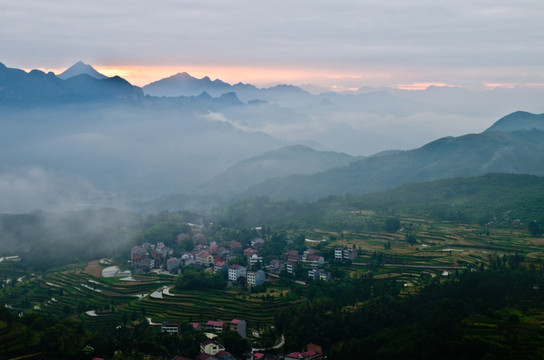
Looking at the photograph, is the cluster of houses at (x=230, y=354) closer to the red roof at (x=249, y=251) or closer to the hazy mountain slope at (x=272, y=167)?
the red roof at (x=249, y=251)

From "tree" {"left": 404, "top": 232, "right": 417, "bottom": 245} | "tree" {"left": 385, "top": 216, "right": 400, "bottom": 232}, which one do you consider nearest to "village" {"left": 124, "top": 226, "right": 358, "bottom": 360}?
"tree" {"left": 404, "top": 232, "right": 417, "bottom": 245}

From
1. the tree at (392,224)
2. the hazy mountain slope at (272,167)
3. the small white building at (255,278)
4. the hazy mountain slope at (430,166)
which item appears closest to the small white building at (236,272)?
the small white building at (255,278)

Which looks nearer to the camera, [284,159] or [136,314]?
[136,314]

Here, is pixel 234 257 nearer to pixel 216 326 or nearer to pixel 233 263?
pixel 233 263

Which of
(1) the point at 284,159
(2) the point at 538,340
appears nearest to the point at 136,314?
(2) the point at 538,340

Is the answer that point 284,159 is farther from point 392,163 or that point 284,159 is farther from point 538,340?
point 538,340

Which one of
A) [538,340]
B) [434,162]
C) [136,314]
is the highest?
[434,162]

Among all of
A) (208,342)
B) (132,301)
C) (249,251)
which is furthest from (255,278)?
(208,342)
